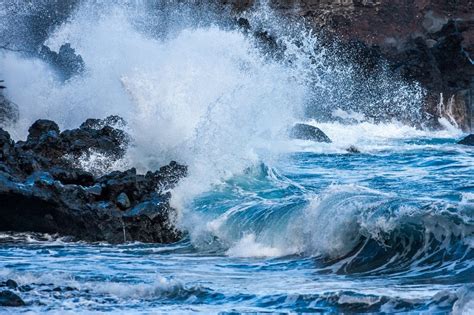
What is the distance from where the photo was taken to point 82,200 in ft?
29.2

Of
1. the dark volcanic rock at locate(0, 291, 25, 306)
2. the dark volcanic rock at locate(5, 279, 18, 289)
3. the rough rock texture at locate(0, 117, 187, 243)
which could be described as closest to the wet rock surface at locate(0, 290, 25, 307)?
the dark volcanic rock at locate(0, 291, 25, 306)

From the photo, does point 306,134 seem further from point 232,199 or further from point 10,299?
point 10,299

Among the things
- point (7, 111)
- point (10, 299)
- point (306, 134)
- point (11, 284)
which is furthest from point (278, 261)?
point (306, 134)

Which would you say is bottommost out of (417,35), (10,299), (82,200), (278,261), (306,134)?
(10,299)

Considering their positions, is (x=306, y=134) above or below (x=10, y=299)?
above

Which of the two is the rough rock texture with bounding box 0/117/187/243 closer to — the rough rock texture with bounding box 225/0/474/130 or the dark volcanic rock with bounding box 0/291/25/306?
the dark volcanic rock with bounding box 0/291/25/306

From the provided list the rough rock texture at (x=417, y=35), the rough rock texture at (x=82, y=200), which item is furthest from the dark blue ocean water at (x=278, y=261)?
the rough rock texture at (x=417, y=35)

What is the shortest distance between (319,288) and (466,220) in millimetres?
1757

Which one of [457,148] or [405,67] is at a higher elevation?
[405,67]

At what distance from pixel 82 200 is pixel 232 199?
203 cm

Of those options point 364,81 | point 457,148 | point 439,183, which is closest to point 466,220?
point 439,183

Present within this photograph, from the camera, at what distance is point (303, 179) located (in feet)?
41.3

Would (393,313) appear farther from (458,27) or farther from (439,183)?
(458,27)

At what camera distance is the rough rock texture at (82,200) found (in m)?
8.68
